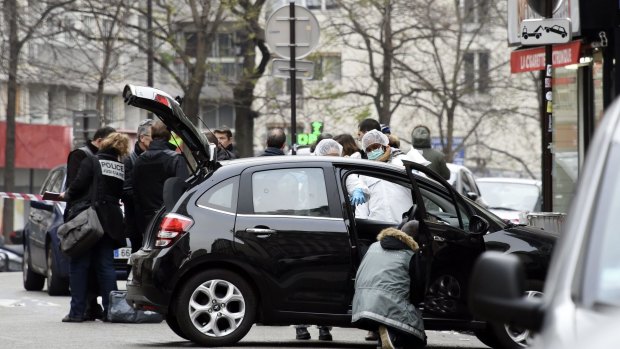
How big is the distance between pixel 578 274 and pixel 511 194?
859 inches

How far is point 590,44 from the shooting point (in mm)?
19609

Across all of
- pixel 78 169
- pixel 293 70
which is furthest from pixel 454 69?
pixel 78 169

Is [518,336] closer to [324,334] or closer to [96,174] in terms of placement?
[324,334]

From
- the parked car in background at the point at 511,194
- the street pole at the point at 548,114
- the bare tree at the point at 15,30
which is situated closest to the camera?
the street pole at the point at 548,114

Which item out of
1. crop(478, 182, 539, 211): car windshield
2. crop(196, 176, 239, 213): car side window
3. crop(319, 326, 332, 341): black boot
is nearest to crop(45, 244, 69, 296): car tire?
crop(319, 326, 332, 341): black boot

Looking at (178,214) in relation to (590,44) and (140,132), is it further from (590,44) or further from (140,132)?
(590,44)

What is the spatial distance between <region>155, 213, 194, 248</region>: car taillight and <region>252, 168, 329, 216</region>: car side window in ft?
1.84

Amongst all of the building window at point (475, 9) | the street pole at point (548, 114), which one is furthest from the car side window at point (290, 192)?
the building window at point (475, 9)

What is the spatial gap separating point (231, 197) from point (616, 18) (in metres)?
7.78

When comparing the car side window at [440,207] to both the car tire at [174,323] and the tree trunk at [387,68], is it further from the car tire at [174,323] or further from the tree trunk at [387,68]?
the tree trunk at [387,68]

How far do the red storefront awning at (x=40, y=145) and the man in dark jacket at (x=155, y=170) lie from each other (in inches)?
1633

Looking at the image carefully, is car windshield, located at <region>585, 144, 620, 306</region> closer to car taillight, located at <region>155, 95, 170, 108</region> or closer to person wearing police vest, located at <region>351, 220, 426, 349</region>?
person wearing police vest, located at <region>351, 220, 426, 349</region>

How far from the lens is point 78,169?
48.6 feet

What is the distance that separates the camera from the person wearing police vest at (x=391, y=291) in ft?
36.8
